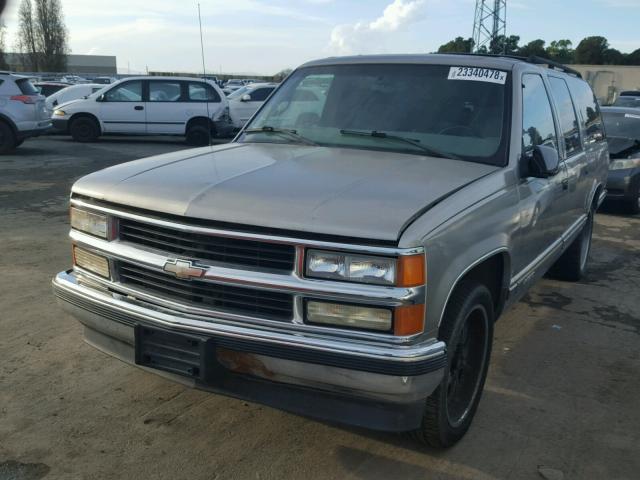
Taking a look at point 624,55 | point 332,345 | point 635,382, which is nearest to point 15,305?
point 332,345

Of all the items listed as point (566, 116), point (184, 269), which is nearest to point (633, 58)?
point (566, 116)

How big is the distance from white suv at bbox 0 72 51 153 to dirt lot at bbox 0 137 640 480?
9768mm

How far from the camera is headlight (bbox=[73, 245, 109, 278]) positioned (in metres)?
3.20

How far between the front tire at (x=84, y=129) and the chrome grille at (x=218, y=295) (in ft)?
48.6

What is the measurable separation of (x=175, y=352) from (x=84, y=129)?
15302 mm

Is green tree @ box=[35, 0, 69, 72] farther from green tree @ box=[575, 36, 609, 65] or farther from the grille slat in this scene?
the grille slat

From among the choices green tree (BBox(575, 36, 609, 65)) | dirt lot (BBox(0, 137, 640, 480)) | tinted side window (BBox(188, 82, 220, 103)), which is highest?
green tree (BBox(575, 36, 609, 65))

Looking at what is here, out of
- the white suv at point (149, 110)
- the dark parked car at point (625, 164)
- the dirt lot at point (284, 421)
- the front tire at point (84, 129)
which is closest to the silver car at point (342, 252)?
the dirt lot at point (284, 421)

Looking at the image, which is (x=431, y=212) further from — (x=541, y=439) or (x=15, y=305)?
(x=15, y=305)

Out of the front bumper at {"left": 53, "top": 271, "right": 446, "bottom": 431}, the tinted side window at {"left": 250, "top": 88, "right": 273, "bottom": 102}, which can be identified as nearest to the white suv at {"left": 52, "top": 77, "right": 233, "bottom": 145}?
the tinted side window at {"left": 250, "top": 88, "right": 273, "bottom": 102}

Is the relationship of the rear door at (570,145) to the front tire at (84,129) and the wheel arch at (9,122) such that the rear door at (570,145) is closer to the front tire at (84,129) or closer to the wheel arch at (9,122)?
the wheel arch at (9,122)

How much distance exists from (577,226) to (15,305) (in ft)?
15.2

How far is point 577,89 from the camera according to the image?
5621 millimetres

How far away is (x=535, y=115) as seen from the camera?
420 cm
